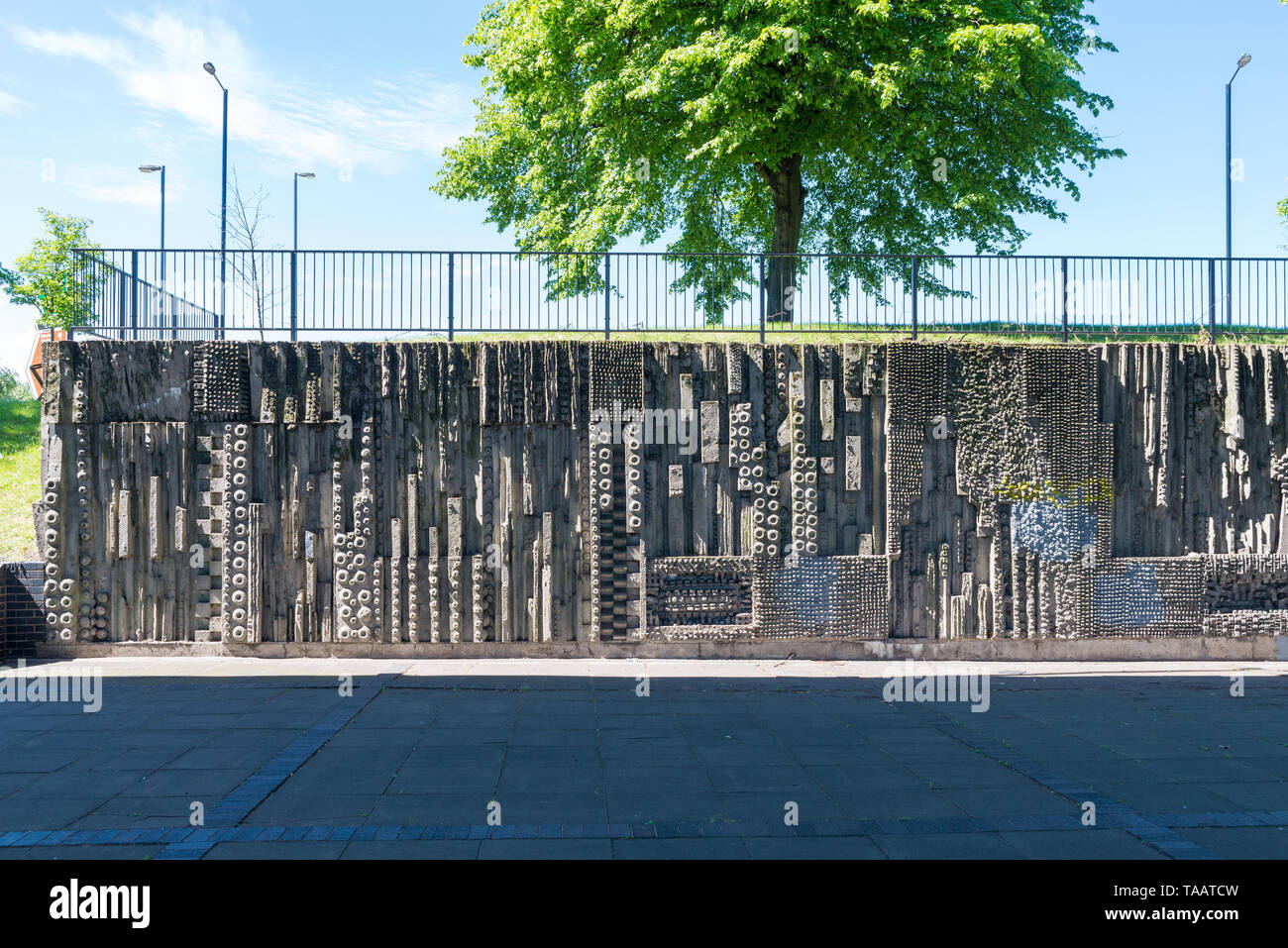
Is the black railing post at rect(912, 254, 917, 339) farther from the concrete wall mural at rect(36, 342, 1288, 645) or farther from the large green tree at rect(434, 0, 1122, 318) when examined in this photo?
the large green tree at rect(434, 0, 1122, 318)

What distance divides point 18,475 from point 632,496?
11.3 metres

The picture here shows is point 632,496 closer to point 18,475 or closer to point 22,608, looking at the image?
point 22,608

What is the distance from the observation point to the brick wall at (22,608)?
9562mm

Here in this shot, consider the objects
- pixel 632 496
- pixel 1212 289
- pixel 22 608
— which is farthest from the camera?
pixel 1212 289

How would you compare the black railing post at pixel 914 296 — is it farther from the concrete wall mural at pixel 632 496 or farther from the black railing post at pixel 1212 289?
the black railing post at pixel 1212 289

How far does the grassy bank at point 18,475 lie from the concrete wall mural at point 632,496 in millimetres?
3077

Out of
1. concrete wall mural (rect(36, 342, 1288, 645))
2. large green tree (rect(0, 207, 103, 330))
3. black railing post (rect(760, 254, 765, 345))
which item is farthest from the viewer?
large green tree (rect(0, 207, 103, 330))

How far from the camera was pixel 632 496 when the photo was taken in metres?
9.97

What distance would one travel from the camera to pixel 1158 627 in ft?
33.7

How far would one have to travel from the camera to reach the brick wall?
31.4 ft

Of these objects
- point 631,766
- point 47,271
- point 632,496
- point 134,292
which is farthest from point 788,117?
point 47,271

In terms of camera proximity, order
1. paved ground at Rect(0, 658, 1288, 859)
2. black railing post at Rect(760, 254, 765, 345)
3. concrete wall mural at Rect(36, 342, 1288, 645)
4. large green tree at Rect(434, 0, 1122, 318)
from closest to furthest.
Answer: paved ground at Rect(0, 658, 1288, 859)
concrete wall mural at Rect(36, 342, 1288, 645)
black railing post at Rect(760, 254, 765, 345)
large green tree at Rect(434, 0, 1122, 318)

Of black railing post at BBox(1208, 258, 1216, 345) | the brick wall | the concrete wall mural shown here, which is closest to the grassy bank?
the brick wall

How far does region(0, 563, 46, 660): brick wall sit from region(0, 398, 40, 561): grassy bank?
2.02 metres
